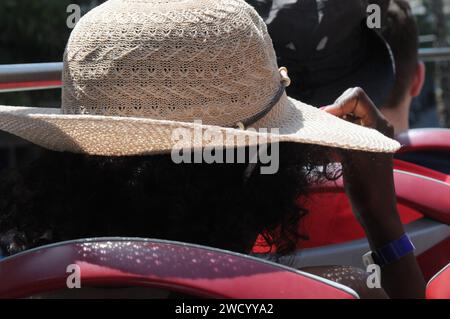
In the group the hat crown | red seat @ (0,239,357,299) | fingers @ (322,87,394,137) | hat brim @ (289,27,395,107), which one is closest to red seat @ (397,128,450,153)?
hat brim @ (289,27,395,107)

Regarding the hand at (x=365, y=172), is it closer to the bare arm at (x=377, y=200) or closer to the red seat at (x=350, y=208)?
the bare arm at (x=377, y=200)

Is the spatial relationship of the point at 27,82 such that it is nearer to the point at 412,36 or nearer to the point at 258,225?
the point at 258,225

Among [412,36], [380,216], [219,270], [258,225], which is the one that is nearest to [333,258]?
[380,216]

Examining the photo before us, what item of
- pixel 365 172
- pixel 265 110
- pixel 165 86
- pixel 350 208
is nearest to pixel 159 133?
pixel 165 86

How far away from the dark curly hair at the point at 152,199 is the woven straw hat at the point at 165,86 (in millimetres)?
37

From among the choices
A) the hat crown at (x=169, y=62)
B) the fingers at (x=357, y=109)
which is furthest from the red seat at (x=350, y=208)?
the hat crown at (x=169, y=62)

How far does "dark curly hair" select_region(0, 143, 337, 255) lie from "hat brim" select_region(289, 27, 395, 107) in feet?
3.01

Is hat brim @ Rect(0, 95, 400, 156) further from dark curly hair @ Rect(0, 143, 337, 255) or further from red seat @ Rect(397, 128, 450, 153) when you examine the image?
red seat @ Rect(397, 128, 450, 153)

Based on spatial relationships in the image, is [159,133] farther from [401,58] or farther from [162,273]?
[401,58]

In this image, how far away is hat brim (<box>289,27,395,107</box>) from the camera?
2.18 m

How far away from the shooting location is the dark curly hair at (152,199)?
1193mm

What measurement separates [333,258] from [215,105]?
707mm

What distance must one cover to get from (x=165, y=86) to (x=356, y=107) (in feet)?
1.58

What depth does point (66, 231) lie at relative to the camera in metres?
1.21
